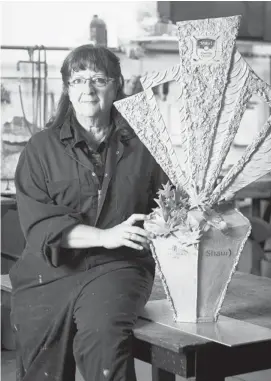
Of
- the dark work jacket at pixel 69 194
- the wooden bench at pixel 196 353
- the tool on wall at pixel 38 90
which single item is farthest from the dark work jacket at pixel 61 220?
the tool on wall at pixel 38 90

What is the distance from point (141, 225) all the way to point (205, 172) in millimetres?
344

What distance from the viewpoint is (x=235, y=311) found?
243 cm

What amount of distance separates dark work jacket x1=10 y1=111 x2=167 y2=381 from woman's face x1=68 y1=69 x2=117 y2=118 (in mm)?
100

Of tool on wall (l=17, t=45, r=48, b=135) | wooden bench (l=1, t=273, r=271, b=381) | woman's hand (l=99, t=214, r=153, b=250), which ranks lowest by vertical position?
wooden bench (l=1, t=273, r=271, b=381)

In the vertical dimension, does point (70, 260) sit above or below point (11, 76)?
below

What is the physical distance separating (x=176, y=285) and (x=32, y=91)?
300 cm

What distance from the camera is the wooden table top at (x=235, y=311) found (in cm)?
208

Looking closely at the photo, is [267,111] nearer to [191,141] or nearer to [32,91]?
[32,91]

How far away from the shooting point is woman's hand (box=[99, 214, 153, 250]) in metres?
2.23

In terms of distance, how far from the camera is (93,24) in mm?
5199

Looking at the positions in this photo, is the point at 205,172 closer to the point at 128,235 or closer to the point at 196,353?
the point at 128,235

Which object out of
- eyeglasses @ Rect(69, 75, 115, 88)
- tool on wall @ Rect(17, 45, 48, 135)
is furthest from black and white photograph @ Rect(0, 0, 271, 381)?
tool on wall @ Rect(17, 45, 48, 135)

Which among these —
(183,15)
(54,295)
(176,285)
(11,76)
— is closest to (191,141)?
(176,285)

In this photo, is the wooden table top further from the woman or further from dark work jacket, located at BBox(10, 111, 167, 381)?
dark work jacket, located at BBox(10, 111, 167, 381)
